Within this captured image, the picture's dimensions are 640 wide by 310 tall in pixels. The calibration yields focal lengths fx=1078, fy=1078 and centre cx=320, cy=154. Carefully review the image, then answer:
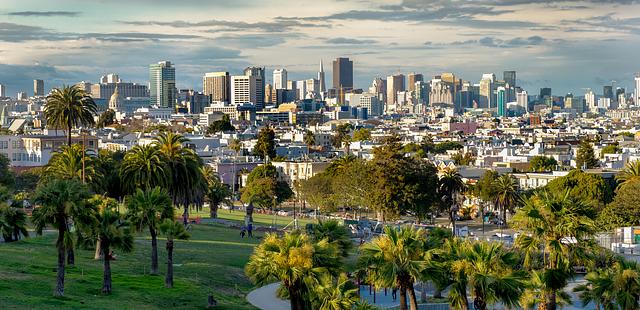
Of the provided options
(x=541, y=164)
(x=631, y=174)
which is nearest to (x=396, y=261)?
(x=631, y=174)

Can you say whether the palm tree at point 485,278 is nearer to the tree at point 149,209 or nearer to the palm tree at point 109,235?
the palm tree at point 109,235

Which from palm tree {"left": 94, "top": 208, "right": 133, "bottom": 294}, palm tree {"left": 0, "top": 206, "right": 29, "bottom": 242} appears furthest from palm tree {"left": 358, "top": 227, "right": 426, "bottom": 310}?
palm tree {"left": 0, "top": 206, "right": 29, "bottom": 242}

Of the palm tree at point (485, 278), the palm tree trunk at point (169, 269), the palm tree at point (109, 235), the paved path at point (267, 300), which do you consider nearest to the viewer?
the palm tree at point (485, 278)

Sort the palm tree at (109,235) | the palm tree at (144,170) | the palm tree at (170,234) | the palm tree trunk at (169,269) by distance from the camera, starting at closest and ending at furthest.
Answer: the palm tree at (109,235), the palm tree at (170,234), the palm tree trunk at (169,269), the palm tree at (144,170)

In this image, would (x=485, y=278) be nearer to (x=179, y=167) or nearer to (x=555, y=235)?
(x=555, y=235)

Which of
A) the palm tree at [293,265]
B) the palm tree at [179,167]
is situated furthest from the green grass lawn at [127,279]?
the palm tree at [293,265]

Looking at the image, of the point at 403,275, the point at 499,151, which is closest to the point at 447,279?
the point at 403,275
